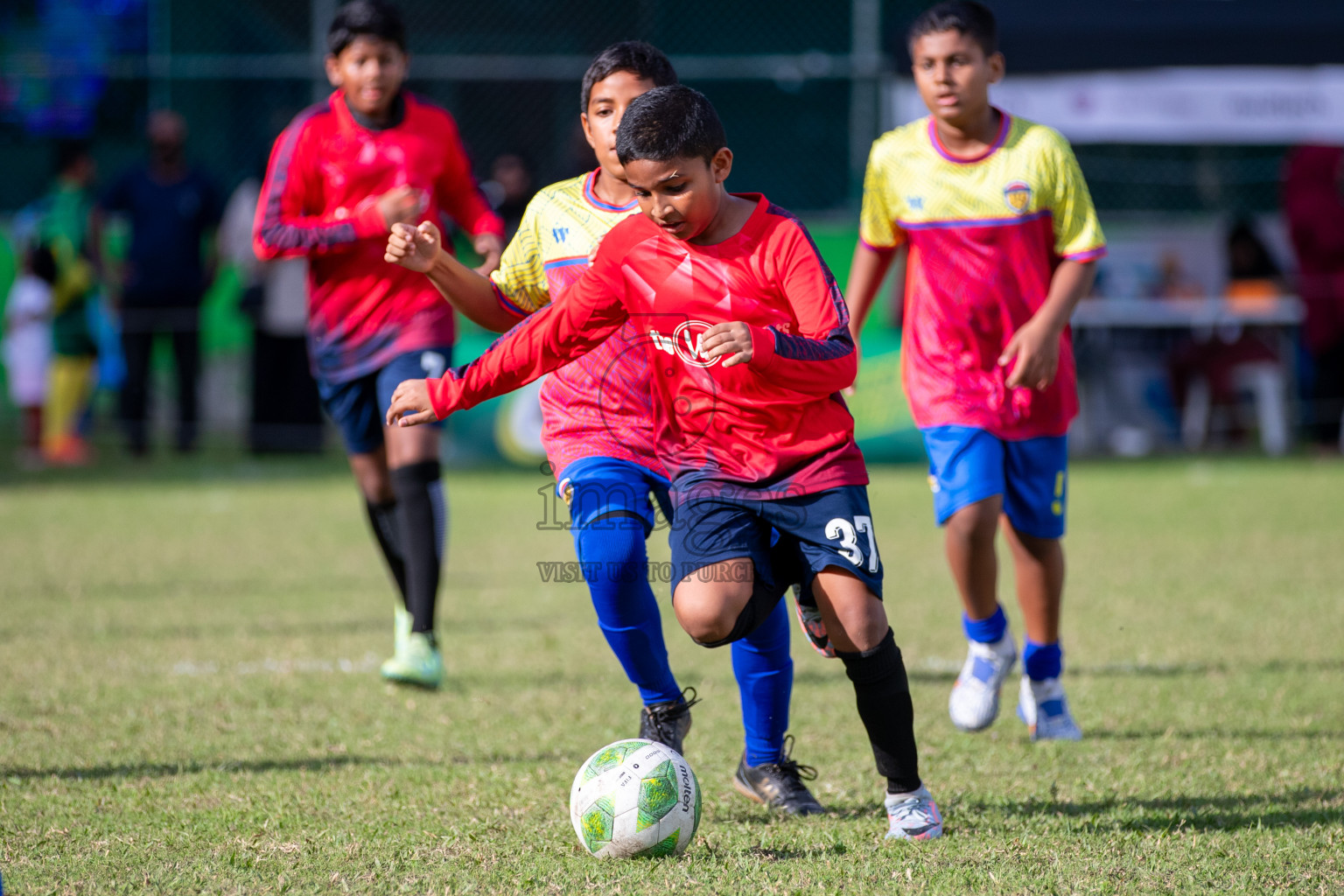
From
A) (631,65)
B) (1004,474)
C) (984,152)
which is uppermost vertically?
(631,65)

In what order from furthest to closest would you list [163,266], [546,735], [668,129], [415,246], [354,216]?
[163,266], [354,216], [546,735], [415,246], [668,129]

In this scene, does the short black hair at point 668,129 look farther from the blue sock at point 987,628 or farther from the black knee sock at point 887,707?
the blue sock at point 987,628

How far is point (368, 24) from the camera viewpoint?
194 inches

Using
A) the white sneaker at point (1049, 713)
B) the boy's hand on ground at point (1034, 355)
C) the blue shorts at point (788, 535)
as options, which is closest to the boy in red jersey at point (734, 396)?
the blue shorts at point (788, 535)

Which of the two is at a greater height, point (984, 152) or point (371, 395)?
point (984, 152)

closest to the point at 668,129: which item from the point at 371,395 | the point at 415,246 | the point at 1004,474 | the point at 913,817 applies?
the point at 415,246

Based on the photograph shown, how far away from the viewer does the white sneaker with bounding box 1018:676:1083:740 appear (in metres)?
4.28

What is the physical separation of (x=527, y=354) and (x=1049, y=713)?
6.55 ft

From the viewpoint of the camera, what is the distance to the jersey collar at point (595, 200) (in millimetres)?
3754

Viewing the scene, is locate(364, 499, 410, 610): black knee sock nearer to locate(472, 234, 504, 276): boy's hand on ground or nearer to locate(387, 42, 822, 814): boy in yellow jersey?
locate(472, 234, 504, 276): boy's hand on ground

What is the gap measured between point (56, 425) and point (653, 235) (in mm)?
9829

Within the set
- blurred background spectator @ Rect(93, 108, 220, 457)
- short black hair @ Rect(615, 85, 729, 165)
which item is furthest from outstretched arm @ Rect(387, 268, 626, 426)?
blurred background spectator @ Rect(93, 108, 220, 457)

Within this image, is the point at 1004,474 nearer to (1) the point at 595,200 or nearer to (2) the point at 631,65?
(1) the point at 595,200

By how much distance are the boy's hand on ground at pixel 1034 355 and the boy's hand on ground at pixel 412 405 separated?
5.25ft
